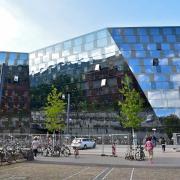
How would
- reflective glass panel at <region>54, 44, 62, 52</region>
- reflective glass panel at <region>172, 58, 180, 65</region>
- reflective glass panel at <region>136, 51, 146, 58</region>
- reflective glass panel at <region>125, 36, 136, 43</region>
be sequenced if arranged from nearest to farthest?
1. reflective glass panel at <region>172, 58, 180, 65</region>
2. reflective glass panel at <region>136, 51, 146, 58</region>
3. reflective glass panel at <region>125, 36, 136, 43</region>
4. reflective glass panel at <region>54, 44, 62, 52</region>

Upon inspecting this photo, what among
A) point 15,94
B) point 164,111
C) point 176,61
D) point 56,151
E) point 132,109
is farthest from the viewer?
point 15,94

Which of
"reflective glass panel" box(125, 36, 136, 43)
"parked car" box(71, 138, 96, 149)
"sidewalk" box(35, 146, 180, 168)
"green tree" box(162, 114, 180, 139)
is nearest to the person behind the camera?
"sidewalk" box(35, 146, 180, 168)

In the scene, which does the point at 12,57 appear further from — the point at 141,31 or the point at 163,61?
the point at 163,61

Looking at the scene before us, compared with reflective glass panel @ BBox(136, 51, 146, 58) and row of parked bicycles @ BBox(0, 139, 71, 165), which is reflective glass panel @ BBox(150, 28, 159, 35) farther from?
row of parked bicycles @ BBox(0, 139, 71, 165)

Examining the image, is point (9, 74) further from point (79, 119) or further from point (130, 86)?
point (130, 86)

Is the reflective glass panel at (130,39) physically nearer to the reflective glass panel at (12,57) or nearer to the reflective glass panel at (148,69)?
the reflective glass panel at (148,69)

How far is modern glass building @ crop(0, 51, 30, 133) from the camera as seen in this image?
78375mm

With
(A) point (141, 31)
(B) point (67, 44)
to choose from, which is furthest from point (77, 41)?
(A) point (141, 31)

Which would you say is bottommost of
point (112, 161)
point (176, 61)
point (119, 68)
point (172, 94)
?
point (112, 161)

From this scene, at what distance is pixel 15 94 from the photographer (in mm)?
80625

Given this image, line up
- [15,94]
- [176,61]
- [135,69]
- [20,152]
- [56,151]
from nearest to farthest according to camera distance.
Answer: [20,152] → [56,151] → [135,69] → [176,61] → [15,94]

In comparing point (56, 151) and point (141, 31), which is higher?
point (141, 31)

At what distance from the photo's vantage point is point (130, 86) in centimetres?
6391

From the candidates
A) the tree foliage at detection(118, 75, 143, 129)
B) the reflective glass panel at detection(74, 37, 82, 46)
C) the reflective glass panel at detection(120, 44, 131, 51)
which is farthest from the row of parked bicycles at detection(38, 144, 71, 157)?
the reflective glass panel at detection(74, 37, 82, 46)
